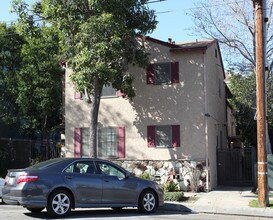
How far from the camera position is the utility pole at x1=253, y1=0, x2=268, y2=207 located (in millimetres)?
13445

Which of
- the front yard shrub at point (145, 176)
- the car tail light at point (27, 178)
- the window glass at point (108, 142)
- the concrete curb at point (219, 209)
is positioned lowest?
the concrete curb at point (219, 209)

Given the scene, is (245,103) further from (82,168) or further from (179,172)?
(82,168)

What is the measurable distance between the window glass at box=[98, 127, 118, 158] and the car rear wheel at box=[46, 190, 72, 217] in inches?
343

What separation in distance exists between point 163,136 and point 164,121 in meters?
0.66

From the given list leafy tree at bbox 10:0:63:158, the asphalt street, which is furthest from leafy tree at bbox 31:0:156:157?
leafy tree at bbox 10:0:63:158

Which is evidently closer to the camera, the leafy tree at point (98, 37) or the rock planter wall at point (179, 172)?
the leafy tree at point (98, 37)

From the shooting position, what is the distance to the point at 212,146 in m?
19.6

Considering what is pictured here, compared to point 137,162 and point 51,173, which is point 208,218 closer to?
point 51,173

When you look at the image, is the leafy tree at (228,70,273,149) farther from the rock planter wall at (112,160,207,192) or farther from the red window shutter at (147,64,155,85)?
the red window shutter at (147,64,155,85)

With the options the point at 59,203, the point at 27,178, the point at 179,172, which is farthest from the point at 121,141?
the point at 27,178

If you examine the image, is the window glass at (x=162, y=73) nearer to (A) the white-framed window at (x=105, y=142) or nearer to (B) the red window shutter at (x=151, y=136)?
(B) the red window shutter at (x=151, y=136)

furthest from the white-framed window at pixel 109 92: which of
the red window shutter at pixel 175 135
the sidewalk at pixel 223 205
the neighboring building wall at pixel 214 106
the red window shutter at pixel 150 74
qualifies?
the sidewalk at pixel 223 205

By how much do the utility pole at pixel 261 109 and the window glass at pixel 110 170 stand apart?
14.5 ft

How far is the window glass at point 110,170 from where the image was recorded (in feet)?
39.6
